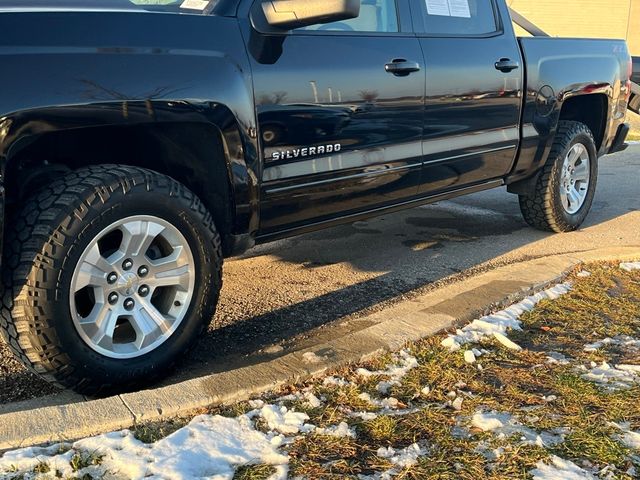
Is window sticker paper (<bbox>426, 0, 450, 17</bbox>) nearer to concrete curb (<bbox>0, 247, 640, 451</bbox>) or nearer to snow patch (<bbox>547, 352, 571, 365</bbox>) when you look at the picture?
concrete curb (<bbox>0, 247, 640, 451</bbox>)

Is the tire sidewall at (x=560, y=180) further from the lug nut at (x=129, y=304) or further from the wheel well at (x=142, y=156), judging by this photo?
the lug nut at (x=129, y=304)

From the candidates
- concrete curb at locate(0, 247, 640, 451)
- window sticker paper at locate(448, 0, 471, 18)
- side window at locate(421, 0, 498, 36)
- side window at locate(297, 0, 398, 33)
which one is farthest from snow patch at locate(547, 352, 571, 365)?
window sticker paper at locate(448, 0, 471, 18)

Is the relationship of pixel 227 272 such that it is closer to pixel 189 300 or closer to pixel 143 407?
pixel 189 300

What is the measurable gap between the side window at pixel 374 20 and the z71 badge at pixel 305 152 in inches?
22.7

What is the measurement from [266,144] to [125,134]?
603 mm

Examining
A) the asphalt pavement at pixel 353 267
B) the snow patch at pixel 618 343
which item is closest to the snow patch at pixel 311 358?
the asphalt pavement at pixel 353 267

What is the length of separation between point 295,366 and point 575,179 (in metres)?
3.57

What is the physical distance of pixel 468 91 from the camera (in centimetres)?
405

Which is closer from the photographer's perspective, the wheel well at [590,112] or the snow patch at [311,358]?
the snow patch at [311,358]

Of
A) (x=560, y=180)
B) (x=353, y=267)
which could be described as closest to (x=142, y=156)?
(x=353, y=267)

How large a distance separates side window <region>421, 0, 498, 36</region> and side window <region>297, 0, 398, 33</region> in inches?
10.5

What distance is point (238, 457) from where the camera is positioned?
2.10 metres

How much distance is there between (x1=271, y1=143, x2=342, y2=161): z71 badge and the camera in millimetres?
3102

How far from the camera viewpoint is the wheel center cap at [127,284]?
8.66ft
